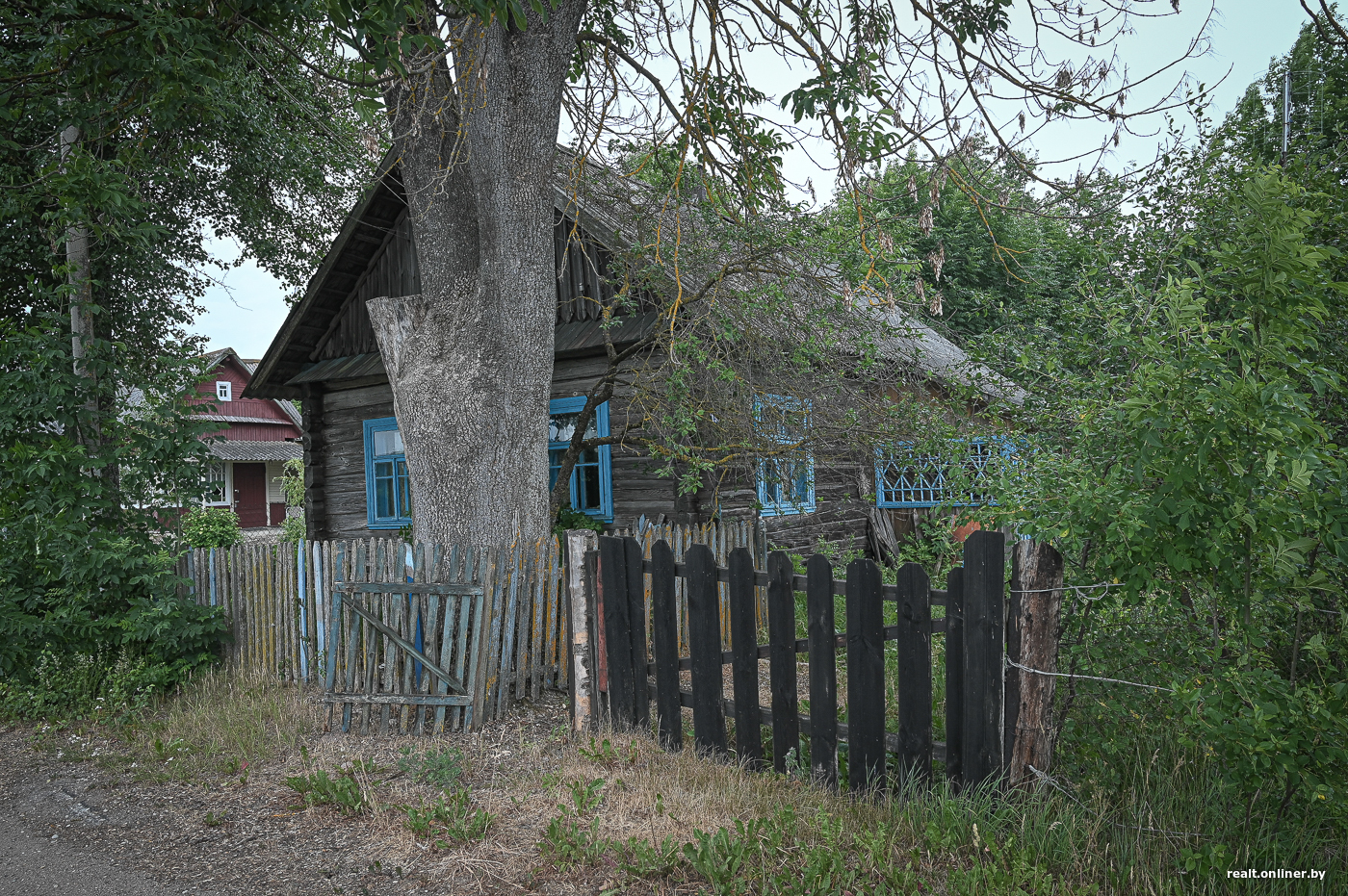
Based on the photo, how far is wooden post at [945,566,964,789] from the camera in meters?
3.75

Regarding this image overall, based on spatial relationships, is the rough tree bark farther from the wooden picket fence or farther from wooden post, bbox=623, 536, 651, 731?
wooden post, bbox=623, 536, 651, 731

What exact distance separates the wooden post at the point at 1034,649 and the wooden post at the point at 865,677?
62 cm

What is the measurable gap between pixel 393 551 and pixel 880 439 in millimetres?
4847

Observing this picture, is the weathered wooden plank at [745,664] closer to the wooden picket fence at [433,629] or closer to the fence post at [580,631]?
the fence post at [580,631]

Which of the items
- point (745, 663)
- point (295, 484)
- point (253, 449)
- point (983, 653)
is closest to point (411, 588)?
point (745, 663)

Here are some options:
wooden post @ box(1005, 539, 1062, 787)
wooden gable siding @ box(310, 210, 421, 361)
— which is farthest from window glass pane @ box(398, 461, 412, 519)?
wooden post @ box(1005, 539, 1062, 787)

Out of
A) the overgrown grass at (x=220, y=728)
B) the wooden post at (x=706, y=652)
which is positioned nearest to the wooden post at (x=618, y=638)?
the wooden post at (x=706, y=652)

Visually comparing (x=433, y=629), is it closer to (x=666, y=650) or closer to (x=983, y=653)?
(x=666, y=650)

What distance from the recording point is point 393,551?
6.05 meters

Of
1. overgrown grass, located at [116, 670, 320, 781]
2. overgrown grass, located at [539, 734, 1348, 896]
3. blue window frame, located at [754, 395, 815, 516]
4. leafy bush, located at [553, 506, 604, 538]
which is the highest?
blue window frame, located at [754, 395, 815, 516]

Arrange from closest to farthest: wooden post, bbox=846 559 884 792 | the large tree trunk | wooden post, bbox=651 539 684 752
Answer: wooden post, bbox=846 559 884 792, wooden post, bbox=651 539 684 752, the large tree trunk

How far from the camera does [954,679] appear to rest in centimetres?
379

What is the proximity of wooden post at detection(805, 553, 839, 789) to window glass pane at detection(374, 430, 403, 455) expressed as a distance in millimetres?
9504

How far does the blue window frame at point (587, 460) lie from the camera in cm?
1015
